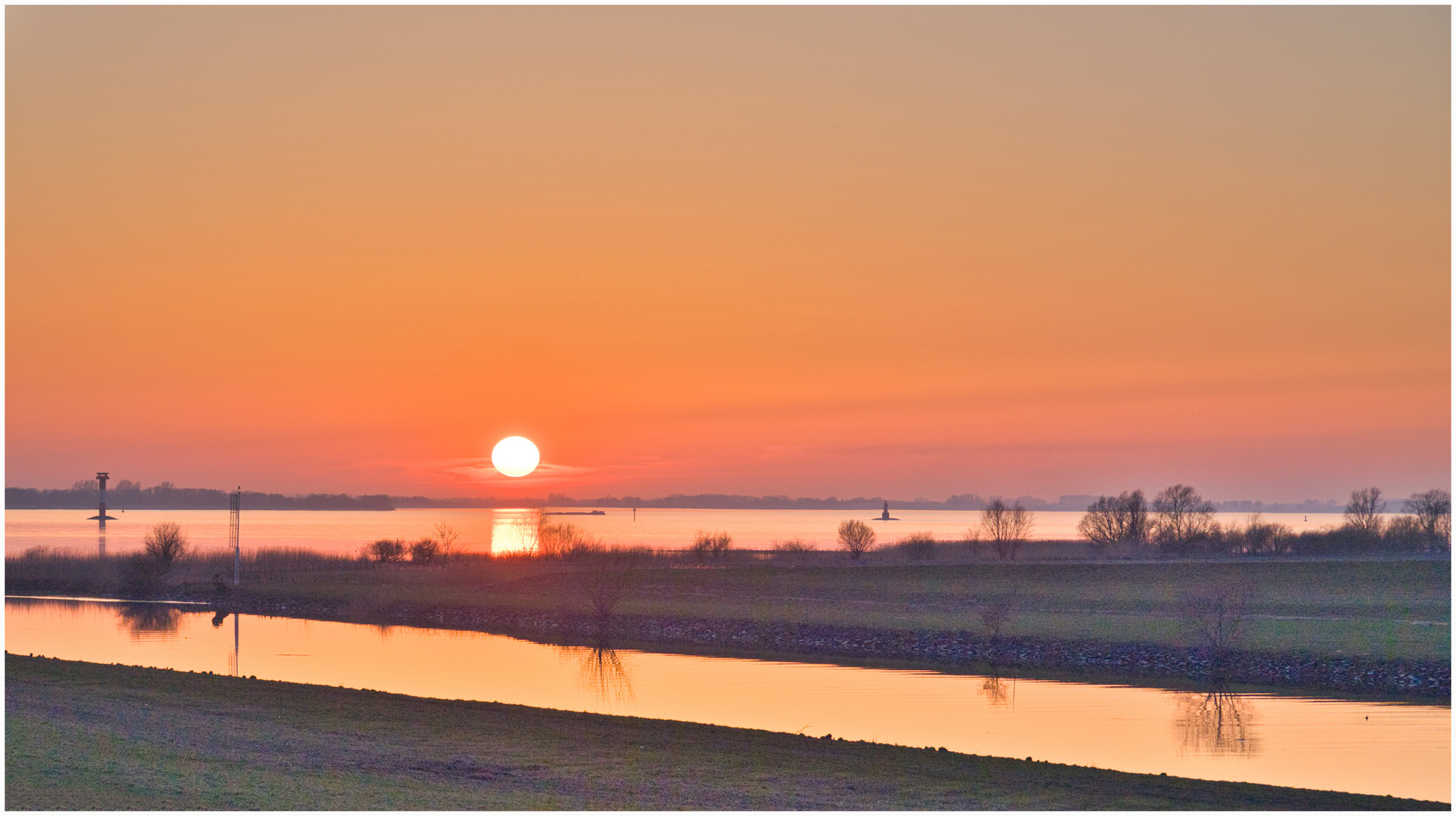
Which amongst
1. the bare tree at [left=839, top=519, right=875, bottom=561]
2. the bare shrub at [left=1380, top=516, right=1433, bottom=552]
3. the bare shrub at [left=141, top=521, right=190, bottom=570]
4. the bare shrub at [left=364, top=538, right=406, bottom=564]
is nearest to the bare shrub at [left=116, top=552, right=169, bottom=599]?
the bare shrub at [left=141, top=521, right=190, bottom=570]

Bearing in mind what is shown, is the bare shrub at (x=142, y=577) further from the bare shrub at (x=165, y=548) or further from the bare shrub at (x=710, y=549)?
the bare shrub at (x=710, y=549)

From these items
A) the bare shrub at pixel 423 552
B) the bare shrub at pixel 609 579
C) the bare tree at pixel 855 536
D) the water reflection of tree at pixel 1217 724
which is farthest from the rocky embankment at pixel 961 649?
the bare tree at pixel 855 536

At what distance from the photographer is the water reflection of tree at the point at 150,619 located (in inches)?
2122

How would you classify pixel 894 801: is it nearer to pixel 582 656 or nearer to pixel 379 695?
pixel 379 695

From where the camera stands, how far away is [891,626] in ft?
164

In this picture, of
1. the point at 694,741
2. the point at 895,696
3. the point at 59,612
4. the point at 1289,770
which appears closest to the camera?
the point at 694,741

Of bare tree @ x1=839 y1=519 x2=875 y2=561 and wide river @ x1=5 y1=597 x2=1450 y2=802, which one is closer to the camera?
wide river @ x1=5 y1=597 x2=1450 y2=802

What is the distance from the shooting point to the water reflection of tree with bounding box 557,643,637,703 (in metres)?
34.8

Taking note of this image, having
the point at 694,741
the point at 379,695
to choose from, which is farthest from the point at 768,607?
the point at 694,741

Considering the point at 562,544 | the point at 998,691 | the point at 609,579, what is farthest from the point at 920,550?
the point at 998,691

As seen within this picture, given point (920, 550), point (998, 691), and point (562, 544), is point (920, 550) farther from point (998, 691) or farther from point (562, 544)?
point (998, 691)

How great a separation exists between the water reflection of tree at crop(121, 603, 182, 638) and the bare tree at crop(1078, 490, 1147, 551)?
3183 inches

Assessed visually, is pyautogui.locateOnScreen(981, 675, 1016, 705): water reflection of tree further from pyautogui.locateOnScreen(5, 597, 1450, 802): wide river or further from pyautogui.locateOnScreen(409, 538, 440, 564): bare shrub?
pyautogui.locateOnScreen(409, 538, 440, 564): bare shrub

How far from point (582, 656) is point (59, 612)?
3504 centimetres
